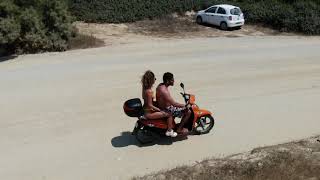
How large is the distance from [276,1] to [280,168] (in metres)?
29.1

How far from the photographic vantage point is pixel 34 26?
23.9 meters

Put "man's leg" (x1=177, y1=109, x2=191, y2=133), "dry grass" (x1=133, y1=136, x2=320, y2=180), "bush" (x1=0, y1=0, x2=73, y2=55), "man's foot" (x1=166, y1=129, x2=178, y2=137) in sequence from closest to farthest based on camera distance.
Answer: "dry grass" (x1=133, y1=136, x2=320, y2=180)
"man's foot" (x1=166, y1=129, x2=178, y2=137)
"man's leg" (x1=177, y1=109, x2=191, y2=133)
"bush" (x1=0, y1=0, x2=73, y2=55)

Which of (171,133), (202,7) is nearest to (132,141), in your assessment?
(171,133)

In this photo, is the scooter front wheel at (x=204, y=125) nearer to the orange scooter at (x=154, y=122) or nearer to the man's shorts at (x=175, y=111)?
the orange scooter at (x=154, y=122)

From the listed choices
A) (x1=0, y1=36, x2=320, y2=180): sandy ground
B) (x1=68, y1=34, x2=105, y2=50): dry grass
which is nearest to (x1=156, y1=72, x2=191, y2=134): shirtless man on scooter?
(x1=0, y1=36, x2=320, y2=180): sandy ground

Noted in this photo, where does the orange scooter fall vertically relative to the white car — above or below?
above

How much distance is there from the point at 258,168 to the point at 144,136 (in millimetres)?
3010

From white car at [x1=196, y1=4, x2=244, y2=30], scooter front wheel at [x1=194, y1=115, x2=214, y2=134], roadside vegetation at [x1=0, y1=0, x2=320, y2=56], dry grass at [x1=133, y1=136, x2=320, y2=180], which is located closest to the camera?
dry grass at [x1=133, y1=136, x2=320, y2=180]

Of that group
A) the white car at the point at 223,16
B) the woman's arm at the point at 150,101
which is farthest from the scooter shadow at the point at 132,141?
the white car at the point at 223,16

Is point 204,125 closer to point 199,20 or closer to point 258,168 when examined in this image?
point 258,168

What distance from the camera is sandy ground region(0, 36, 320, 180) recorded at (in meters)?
10.3

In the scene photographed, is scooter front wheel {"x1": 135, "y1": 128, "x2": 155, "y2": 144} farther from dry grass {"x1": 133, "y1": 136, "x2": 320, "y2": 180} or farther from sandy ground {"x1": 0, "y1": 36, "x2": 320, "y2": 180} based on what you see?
dry grass {"x1": 133, "y1": 136, "x2": 320, "y2": 180}

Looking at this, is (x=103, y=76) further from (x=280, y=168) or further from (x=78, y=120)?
(x=280, y=168)

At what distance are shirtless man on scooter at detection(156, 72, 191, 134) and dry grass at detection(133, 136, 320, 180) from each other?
1.36 m
